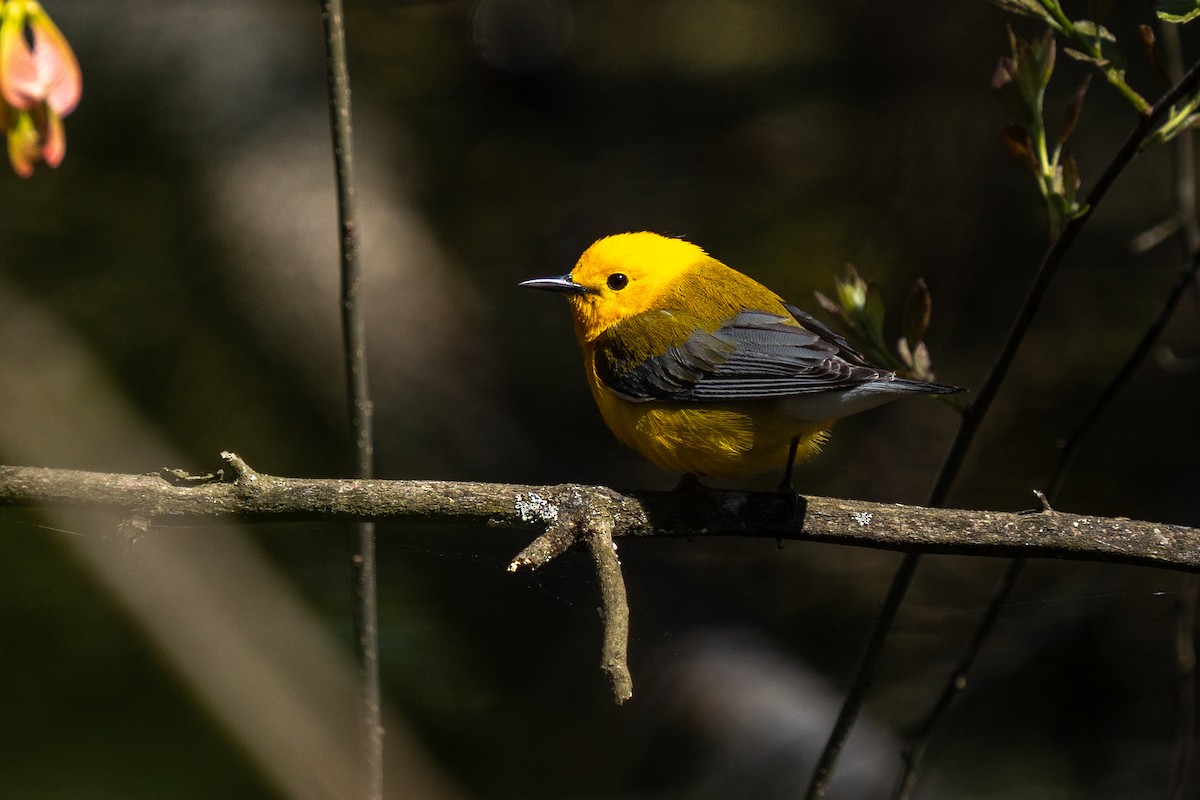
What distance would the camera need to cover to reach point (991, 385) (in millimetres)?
2193

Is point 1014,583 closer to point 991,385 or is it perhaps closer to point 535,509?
point 991,385

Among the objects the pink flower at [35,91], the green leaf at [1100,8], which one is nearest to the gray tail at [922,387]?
the green leaf at [1100,8]

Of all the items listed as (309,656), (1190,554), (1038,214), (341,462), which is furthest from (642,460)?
(1190,554)

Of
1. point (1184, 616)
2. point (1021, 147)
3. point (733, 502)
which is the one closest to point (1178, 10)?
point (1021, 147)

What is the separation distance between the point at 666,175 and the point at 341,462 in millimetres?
2077

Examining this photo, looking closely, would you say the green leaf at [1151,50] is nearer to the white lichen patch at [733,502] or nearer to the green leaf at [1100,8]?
the green leaf at [1100,8]

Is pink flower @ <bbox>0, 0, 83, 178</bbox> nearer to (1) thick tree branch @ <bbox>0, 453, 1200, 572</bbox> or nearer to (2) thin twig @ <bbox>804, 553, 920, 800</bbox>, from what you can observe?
(1) thick tree branch @ <bbox>0, 453, 1200, 572</bbox>

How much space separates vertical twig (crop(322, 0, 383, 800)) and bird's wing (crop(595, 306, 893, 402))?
0.86m

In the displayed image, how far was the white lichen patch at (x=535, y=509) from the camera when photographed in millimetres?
2109

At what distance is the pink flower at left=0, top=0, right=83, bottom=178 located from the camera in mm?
1278

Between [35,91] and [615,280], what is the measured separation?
7.02 feet

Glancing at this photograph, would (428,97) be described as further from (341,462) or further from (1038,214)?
(1038,214)

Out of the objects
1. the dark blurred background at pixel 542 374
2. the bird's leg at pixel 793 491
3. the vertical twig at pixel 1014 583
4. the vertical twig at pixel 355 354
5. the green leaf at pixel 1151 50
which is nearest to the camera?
the green leaf at pixel 1151 50

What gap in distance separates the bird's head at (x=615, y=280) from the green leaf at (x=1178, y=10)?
1.65m
